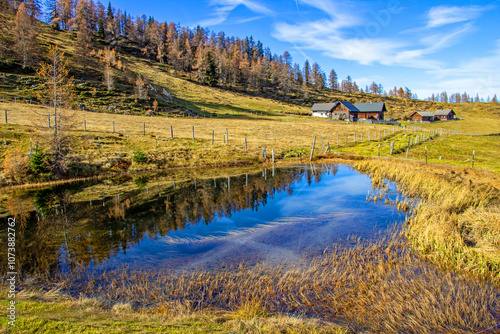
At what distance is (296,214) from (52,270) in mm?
11417

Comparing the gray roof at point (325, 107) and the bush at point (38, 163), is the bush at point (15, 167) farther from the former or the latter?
the gray roof at point (325, 107)

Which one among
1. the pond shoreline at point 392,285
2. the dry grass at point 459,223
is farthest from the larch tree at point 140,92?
the pond shoreline at point 392,285

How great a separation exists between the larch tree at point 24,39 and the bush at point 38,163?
65.1 metres

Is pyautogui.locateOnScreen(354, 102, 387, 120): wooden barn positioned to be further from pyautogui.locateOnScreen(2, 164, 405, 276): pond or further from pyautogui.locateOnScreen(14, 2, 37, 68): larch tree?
pyautogui.locateOnScreen(14, 2, 37, 68): larch tree

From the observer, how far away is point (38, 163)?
23484 millimetres

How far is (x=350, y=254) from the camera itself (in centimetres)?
1020

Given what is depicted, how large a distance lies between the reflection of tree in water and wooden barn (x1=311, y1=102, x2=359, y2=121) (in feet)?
240

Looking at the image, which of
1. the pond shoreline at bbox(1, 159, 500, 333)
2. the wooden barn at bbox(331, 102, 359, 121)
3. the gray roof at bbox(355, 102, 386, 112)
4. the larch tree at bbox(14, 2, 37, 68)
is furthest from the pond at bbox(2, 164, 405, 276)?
the gray roof at bbox(355, 102, 386, 112)

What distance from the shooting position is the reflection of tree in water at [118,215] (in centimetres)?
1088

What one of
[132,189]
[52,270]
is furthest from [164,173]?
[52,270]

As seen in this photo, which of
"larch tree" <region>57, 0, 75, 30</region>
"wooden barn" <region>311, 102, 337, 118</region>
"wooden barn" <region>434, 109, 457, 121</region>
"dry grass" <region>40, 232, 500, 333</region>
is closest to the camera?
"dry grass" <region>40, 232, 500, 333</region>

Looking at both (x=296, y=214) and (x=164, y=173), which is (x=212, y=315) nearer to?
(x=296, y=214)

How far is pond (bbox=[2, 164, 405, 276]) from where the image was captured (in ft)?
34.7

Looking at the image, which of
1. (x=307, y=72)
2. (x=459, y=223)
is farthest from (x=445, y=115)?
(x=459, y=223)
